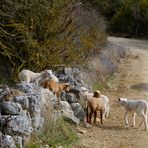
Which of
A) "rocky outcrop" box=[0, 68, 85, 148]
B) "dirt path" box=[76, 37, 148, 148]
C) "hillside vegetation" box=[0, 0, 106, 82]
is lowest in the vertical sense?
"dirt path" box=[76, 37, 148, 148]

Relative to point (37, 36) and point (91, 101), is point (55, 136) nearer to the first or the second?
point (91, 101)

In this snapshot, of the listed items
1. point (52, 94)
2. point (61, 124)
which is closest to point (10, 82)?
point (52, 94)

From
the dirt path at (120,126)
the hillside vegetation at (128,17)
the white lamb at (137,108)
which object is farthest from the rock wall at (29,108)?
the hillside vegetation at (128,17)

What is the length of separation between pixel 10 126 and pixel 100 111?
170 inches

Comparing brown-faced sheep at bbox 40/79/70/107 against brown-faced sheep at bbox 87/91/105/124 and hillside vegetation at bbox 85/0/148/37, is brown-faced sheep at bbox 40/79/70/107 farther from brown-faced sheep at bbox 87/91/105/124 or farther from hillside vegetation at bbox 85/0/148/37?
hillside vegetation at bbox 85/0/148/37

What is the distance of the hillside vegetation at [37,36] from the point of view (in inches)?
631

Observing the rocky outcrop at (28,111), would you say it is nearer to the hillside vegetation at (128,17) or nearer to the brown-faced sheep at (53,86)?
the brown-faced sheep at (53,86)

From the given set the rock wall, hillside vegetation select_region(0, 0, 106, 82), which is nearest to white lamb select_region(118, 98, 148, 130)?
the rock wall

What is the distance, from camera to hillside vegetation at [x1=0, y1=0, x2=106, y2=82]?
16016 mm

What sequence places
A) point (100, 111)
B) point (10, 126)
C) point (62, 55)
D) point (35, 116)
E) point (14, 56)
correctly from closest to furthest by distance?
1. point (10, 126)
2. point (35, 116)
3. point (100, 111)
4. point (14, 56)
5. point (62, 55)

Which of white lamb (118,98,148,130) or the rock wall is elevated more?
the rock wall

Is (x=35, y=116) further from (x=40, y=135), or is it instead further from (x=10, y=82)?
(x=10, y=82)

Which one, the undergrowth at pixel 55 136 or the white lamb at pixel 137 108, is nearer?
the undergrowth at pixel 55 136

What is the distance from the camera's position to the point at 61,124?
40.3 feet
